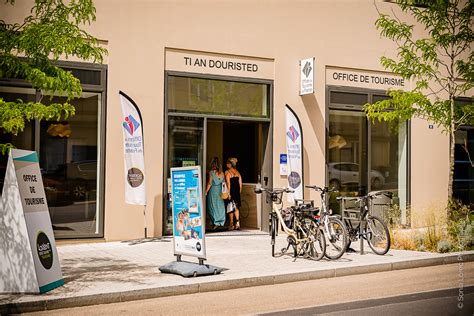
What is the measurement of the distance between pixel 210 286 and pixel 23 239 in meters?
2.67

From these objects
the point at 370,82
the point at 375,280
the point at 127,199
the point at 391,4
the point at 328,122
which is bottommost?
the point at 375,280

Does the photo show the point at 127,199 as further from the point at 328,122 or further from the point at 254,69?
the point at 328,122

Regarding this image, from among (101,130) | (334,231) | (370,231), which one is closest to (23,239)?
(334,231)

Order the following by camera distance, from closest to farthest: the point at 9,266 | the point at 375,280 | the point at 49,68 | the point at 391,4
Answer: the point at 9,266
the point at 49,68
the point at 375,280
the point at 391,4

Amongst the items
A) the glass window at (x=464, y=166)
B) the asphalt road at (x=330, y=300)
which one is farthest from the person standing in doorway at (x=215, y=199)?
the glass window at (x=464, y=166)

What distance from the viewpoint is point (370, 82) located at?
17516 millimetres

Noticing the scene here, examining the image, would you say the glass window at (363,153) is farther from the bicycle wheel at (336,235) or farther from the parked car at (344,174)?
the bicycle wheel at (336,235)

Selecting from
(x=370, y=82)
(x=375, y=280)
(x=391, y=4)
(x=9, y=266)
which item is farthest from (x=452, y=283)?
(x=391, y=4)

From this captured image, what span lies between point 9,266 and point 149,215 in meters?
5.91

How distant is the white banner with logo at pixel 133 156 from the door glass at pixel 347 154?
560 centimetres

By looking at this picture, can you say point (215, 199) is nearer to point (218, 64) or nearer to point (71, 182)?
point (218, 64)

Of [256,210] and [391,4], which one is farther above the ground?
[391,4]

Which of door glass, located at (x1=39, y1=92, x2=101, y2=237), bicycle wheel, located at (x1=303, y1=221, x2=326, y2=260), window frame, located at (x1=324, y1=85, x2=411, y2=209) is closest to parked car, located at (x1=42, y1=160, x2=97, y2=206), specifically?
door glass, located at (x1=39, y1=92, x2=101, y2=237)

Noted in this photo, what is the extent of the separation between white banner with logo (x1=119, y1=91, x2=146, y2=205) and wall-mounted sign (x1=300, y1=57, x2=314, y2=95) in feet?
14.7
